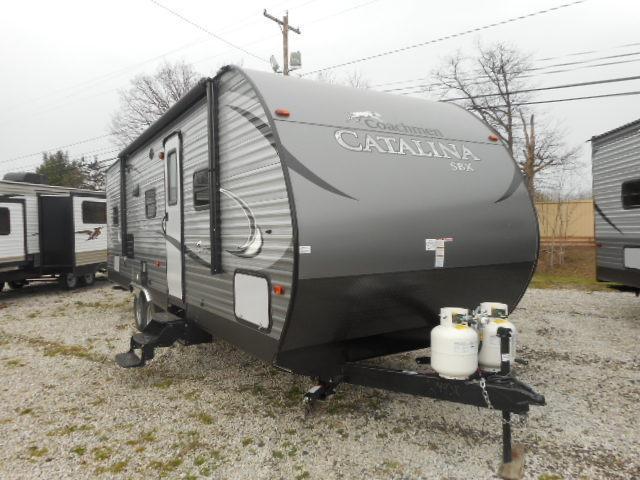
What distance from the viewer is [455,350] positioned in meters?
3.16

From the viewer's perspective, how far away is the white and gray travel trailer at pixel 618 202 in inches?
277

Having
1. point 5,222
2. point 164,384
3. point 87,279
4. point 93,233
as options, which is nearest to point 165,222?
point 164,384

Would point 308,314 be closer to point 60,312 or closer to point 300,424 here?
point 300,424

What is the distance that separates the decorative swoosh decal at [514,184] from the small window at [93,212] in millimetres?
11643

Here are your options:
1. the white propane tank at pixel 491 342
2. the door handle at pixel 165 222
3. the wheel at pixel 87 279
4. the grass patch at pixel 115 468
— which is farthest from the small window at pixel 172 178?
the wheel at pixel 87 279

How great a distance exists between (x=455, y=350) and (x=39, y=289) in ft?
44.0

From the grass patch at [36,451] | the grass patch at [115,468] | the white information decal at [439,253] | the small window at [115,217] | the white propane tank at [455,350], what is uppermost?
the small window at [115,217]

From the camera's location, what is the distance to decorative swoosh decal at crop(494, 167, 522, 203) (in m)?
4.15

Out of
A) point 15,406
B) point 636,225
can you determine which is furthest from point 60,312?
point 636,225

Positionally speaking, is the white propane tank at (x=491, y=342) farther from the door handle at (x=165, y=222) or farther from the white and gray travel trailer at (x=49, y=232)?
the white and gray travel trailer at (x=49, y=232)

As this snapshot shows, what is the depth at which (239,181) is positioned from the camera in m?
3.88

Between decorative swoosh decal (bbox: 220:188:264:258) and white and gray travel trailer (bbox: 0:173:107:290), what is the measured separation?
977 centimetres

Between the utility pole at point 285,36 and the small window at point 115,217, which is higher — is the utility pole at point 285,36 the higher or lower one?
the higher one

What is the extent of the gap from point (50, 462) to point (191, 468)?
1.11 m
